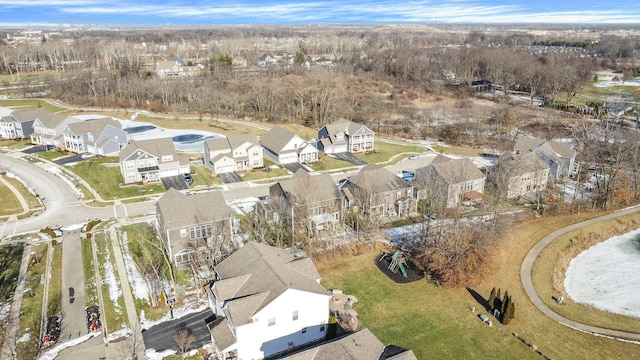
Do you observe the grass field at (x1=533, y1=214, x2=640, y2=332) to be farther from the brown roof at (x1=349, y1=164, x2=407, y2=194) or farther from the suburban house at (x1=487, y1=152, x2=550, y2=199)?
the brown roof at (x1=349, y1=164, x2=407, y2=194)

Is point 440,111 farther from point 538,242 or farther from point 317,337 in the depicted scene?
point 317,337

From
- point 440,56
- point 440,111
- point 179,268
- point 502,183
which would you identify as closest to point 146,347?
point 179,268

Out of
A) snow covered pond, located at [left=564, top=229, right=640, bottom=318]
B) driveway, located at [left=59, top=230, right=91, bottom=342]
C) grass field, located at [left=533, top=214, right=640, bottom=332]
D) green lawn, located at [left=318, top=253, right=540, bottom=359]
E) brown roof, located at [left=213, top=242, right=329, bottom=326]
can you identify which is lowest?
snow covered pond, located at [left=564, top=229, right=640, bottom=318]

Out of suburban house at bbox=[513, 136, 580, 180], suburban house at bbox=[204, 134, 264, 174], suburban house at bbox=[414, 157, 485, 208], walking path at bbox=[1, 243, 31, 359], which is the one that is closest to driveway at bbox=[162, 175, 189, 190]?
suburban house at bbox=[204, 134, 264, 174]

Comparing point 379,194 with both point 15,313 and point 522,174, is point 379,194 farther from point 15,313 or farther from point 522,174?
point 15,313

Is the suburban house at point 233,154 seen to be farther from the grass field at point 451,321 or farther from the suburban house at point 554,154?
the suburban house at point 554,154

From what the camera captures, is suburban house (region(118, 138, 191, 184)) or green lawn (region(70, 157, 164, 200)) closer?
green lawn (region(70, 157, 164, 200))
